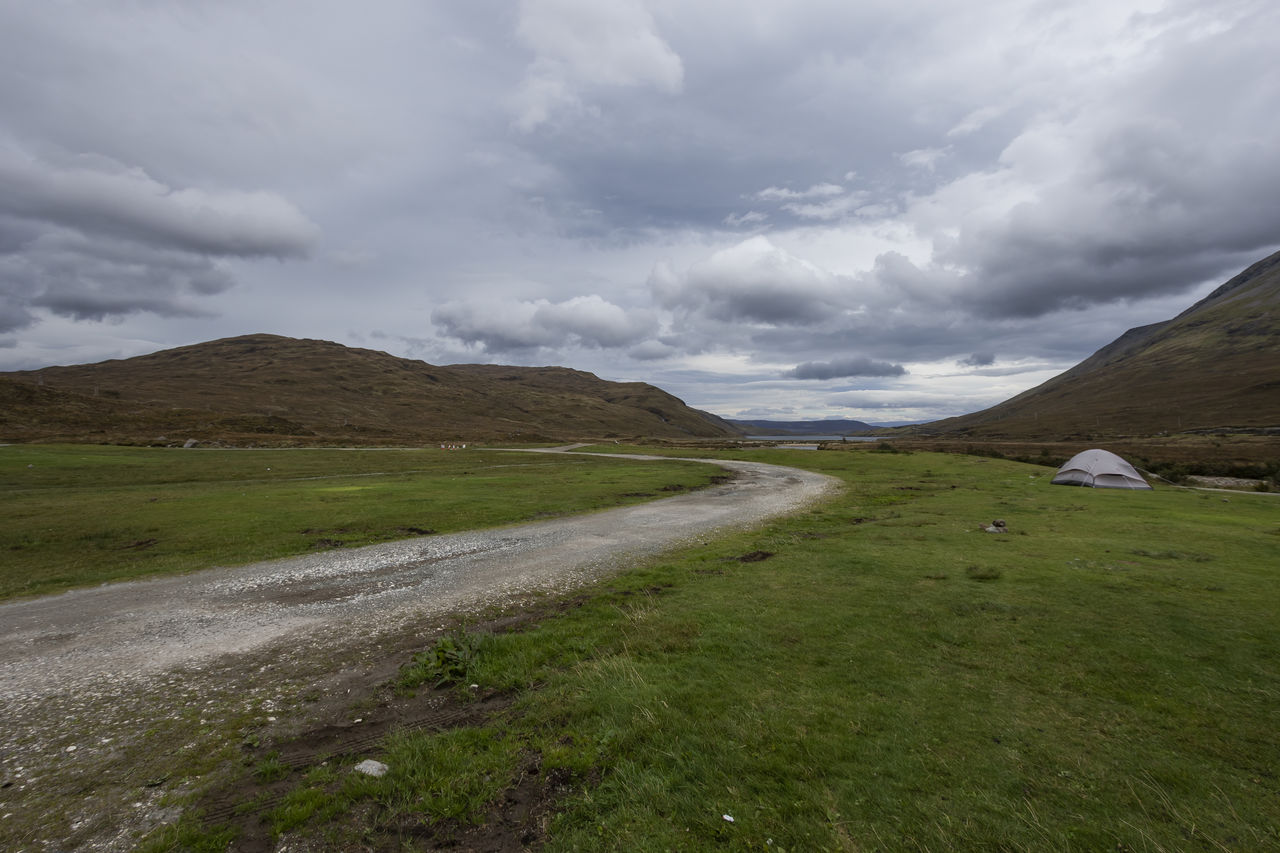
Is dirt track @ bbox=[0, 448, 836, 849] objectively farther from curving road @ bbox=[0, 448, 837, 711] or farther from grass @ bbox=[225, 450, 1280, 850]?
grass @ bbox=[225, 450, 1280, 850]

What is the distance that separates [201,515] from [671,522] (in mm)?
26690

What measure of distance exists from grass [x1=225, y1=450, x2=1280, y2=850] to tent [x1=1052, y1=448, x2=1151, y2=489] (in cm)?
2613

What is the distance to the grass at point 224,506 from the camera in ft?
68.2

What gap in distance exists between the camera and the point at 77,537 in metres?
22.8

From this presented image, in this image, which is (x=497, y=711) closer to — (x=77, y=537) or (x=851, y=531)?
(x=851, y=531)

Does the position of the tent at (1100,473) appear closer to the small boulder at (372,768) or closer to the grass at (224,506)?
the grass at (224,506)

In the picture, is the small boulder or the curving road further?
the curving road

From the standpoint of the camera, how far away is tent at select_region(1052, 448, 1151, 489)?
122 feet

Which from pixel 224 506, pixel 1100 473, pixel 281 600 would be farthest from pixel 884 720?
pixel 1100 473

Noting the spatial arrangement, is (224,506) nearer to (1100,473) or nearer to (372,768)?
(372,768)

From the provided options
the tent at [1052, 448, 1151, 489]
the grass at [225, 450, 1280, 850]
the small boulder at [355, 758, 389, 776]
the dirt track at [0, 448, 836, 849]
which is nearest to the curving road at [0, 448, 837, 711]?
the dirt track at [0, 448, 836, 849]

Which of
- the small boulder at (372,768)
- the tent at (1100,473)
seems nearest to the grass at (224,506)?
the small boulder at (372,768)

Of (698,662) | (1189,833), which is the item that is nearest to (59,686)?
(698,662)

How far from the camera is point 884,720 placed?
796cm
